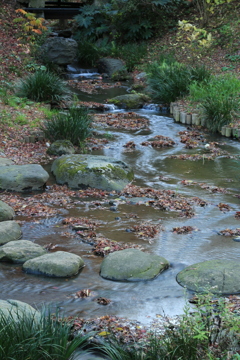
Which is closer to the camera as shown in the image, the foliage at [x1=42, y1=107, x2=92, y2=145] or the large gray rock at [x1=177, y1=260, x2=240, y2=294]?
the large gray rock at [x1=177, y1=260, x2=240, y2=294]

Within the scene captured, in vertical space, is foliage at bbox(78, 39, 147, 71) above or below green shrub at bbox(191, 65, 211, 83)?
above

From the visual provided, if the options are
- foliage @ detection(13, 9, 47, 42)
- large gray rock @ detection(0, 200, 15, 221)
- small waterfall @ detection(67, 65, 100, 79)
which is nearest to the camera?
large gray rock @ detection(0, 200, 15, 221)

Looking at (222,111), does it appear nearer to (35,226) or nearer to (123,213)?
(123,213)

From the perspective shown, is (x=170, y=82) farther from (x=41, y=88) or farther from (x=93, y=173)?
(x=93, y=173)

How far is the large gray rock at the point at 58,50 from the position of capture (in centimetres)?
1781

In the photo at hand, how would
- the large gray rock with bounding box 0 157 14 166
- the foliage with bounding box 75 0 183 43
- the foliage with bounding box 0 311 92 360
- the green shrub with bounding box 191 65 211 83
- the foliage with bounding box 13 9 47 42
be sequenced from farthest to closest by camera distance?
the foliage with bounding box 75 0 183 43, the foliage with bounding box 13 9 47 42, the green shrub with bounding box 191 65 211 83, the large gray rock with bounding box 0 157 14 166, the foliage with bounding box 0 311 92 360

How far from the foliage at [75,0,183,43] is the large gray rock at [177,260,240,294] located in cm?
1771

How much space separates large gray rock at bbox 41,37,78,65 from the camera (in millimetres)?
17812

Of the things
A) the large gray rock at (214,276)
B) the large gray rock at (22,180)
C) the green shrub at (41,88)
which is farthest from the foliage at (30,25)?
the large gray rock at (214,276)

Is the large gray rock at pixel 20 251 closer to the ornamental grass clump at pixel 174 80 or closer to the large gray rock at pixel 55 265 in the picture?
the large gray rock at pixel 55 265

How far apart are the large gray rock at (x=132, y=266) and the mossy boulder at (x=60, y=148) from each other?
14.9 feet

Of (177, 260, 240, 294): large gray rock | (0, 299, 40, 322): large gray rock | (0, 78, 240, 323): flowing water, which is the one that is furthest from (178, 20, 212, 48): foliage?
(0, 299, 40, 322): large gray rock

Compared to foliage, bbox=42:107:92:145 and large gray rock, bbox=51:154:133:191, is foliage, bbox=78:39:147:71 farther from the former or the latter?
large gray rock, bbox=51:154:133:191

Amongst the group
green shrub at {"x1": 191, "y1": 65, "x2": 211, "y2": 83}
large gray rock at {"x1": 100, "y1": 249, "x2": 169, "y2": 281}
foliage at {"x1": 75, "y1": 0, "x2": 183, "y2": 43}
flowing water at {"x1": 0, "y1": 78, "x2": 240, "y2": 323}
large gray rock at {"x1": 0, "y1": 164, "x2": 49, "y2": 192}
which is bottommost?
flowing water at {"x1": 0, "y1": 78, "x2": 240, "y2": 323}
